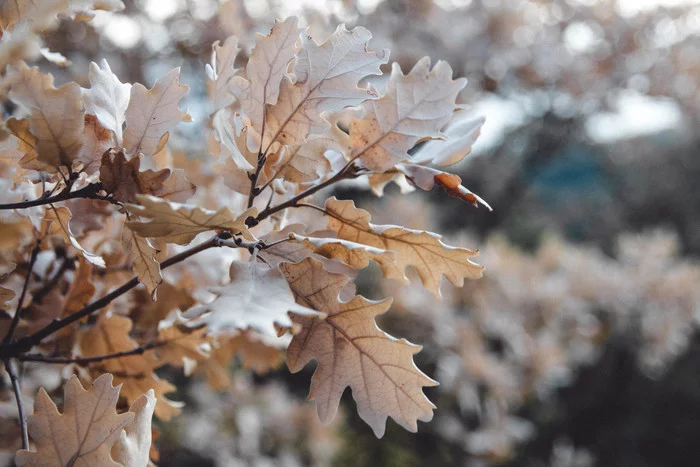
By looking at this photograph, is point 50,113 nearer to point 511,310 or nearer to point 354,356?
point 354,356

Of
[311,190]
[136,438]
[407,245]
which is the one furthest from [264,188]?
[136,438]

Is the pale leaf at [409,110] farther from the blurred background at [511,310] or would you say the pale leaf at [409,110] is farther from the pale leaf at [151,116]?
the blurred background at [511,310]

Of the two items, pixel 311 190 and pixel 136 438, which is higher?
pixel 311 190

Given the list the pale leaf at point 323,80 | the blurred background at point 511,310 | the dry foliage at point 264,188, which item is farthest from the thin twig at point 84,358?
the blurred background at point 511,310

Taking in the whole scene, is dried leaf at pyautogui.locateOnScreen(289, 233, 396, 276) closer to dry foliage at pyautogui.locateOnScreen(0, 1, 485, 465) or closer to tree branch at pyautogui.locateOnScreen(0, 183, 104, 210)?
dry foliage at pyautogui.locateOnScreen(0, 1, 485, 465)

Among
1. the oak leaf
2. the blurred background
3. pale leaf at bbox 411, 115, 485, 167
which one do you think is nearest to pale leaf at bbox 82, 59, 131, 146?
the oak leaf

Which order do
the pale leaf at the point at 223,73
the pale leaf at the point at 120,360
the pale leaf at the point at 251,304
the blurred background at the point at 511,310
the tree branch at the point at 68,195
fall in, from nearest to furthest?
the pale leaf at the point at 251,304, the tree branch at the point at 68,195, the pale leaf at the point at 223,73, the pale leaf at the point at 120,360, the blurred background at the point at 511,310

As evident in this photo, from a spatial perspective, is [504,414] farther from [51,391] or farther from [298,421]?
[51,391]
